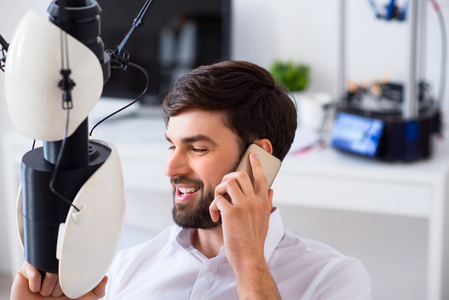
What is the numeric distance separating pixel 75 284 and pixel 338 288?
588mm

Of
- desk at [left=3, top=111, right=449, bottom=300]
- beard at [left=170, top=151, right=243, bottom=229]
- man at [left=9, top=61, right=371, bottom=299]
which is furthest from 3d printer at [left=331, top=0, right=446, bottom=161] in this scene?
beard at [left=170, top=151, right=243, bottom=229]

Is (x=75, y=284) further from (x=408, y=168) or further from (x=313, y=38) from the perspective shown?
(x=313, y=38)

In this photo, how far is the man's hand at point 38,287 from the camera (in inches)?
27.3

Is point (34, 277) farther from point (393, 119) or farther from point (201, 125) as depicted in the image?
point (393, 119)

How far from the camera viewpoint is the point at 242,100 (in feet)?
3.93

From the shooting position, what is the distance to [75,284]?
627 mm

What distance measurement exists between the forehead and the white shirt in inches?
7.6

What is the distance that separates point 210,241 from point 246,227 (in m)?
0.34

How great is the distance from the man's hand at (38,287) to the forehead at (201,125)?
439mm

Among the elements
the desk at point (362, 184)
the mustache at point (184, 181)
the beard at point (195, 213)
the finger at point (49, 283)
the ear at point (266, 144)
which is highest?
the ear at point (266, 144)

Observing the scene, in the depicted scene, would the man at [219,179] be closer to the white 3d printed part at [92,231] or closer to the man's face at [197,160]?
the man's face at [197,160]

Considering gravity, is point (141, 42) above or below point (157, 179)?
above

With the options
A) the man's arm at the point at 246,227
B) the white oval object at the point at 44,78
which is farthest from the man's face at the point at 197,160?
the white oval object at the point at 44,78

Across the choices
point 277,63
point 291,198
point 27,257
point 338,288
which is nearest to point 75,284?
point 27,257
